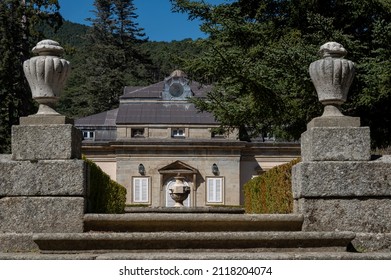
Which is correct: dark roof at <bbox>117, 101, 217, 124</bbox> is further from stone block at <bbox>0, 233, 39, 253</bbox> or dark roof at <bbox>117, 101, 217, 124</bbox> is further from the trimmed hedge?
stone block at <bbox>0, 233, 39, 253</bbox>

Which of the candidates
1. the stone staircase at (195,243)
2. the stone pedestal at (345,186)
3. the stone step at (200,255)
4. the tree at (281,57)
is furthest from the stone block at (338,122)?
the tree at (281,57)

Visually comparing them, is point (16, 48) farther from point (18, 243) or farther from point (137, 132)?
point (18, 243)

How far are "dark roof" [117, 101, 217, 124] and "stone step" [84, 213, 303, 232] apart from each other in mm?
29788

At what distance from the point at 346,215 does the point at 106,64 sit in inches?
2089

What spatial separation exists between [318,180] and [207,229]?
56.3 inches

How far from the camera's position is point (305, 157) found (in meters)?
7.40

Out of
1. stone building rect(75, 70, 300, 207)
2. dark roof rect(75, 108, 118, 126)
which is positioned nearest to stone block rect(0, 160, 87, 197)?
stone building rect(75, 70, 300, 207)

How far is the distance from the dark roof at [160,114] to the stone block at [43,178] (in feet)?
97.6

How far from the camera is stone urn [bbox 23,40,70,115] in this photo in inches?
279

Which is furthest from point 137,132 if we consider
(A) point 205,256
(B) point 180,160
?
(A) point 205,256

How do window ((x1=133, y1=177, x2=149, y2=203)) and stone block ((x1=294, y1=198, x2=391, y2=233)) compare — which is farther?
window ((x1=133, y1=177, x2=149, y2=203))

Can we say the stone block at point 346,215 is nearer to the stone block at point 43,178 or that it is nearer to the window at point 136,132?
the stone block at point 43,178

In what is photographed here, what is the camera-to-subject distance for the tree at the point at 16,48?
27500mm

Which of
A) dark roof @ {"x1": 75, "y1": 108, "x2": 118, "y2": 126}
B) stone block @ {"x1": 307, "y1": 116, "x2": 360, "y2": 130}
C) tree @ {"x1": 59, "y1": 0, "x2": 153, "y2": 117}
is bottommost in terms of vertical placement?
stone block @ {"x1": 307, "y1": 116, "x2": 360, "y2": 130}
